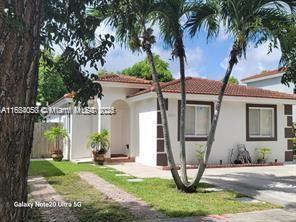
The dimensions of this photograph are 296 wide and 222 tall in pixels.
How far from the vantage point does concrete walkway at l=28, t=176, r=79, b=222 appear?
8781mm

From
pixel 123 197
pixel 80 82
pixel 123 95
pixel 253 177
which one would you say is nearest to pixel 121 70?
pixel 123 95

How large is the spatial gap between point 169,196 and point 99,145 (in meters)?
10.1

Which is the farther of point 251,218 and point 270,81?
point 270,81

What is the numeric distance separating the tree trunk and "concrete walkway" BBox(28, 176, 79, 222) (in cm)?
526

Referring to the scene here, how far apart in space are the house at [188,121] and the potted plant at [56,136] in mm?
621

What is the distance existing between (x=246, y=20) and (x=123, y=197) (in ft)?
22.7

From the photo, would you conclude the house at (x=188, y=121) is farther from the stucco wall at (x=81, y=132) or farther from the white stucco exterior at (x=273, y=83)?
→ the white stucco exterior at (x=273, y=83)

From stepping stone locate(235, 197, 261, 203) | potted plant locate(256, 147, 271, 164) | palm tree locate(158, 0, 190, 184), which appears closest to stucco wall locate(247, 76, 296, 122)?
potted plant locate(256, 147, 271, 164)

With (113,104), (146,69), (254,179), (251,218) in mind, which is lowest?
(251,218)

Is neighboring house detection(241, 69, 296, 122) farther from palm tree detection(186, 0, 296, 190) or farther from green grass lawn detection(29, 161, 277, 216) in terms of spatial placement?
green grass lawn detection(29, 161, 277, 216)

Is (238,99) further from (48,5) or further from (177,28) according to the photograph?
(48,5)

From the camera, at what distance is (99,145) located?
68.4 ft

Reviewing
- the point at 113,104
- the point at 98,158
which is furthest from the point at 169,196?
the point at 113,104

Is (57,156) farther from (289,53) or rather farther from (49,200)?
(289,53)
